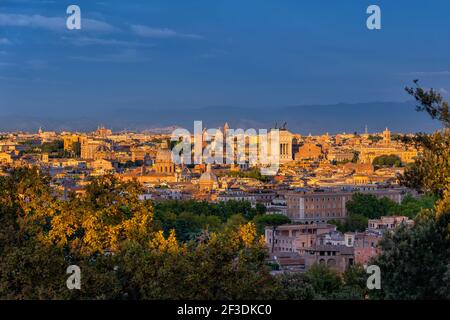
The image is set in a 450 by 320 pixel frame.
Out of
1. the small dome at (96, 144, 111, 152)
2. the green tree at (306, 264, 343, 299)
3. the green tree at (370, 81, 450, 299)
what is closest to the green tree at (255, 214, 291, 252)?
the green tree at (306, 264, 343, 299)

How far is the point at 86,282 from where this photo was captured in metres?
12.1

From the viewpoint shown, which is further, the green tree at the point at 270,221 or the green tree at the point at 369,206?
the green tree at the point at 369,206

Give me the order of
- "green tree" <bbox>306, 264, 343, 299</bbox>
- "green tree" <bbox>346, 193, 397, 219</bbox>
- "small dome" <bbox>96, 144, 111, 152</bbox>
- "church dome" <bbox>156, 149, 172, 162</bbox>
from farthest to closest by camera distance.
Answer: "small dome" <bbox>96, 144, 111, 152</bbox> < "church dome" <bbox>156, 149, 172, 162</bbox> < "green tree" <bbox>346, 193, 397, 219</bbox> < "green tree" <bbox>306, 264, 343, 299</bbox>

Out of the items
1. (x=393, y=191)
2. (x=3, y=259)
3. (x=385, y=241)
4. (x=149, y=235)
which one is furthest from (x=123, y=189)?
(x=393, y=191)

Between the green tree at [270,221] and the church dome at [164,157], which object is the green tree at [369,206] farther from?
the church dome at [164,157]

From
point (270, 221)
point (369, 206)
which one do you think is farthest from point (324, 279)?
point (369, 206)

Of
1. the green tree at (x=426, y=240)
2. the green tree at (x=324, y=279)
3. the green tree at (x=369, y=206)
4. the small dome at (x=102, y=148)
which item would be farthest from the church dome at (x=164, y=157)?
the green tree at (x=426, y=240)

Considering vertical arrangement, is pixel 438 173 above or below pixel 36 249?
above

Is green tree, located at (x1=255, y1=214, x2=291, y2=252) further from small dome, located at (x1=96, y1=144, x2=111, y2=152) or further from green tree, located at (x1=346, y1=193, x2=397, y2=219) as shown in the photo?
small dome, located at (x1=96, y1=144, x2=111, y2=152)

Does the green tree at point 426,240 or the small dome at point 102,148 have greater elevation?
the small dome at point 102,148

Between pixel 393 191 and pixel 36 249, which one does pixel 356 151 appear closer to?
Answer: pixel 393 191

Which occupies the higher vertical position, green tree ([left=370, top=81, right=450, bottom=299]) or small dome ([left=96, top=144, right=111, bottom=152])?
small dome ([left=96, top=144, right=111, bottom=152])

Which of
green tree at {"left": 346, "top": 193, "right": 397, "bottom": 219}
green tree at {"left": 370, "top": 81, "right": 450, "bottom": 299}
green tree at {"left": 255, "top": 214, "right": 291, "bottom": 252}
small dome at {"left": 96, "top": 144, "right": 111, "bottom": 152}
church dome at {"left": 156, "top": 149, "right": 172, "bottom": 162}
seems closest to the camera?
green tree at {"left": 370, "top": 81, "right": 450, "bottom": 299}
